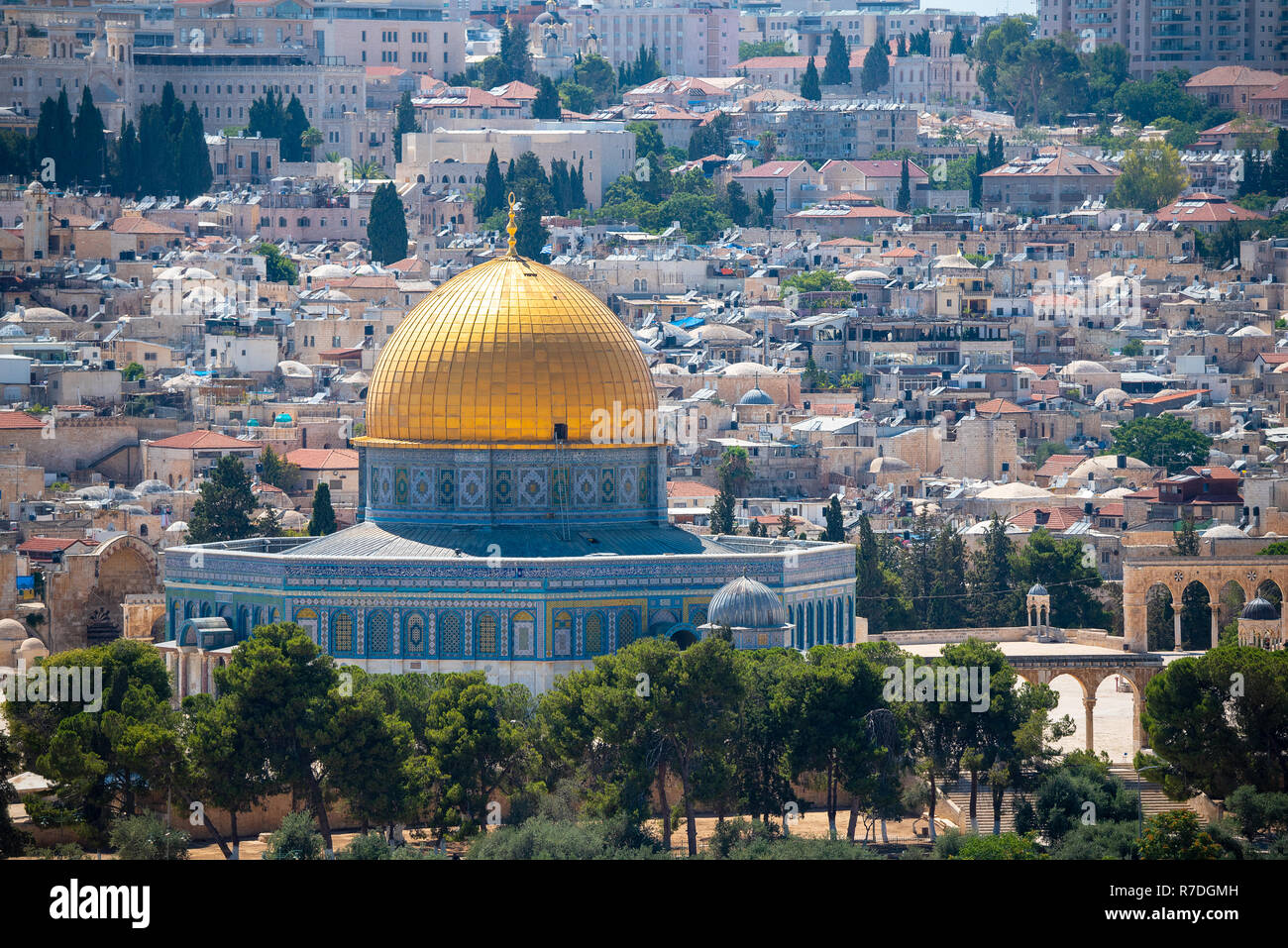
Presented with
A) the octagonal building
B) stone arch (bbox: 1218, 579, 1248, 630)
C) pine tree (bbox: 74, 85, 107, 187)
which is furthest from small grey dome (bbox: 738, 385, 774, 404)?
the octagonal building

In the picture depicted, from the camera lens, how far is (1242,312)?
105 metres

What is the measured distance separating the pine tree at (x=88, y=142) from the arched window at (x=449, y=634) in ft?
223

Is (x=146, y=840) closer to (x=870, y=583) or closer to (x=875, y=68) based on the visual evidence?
(x=870, y=583)

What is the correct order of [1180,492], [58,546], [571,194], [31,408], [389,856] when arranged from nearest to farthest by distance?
[389,856] < [58,546] < [1180,492] < [31,408] < [571,194]

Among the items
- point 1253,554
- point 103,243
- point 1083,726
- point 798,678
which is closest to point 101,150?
point 103,243

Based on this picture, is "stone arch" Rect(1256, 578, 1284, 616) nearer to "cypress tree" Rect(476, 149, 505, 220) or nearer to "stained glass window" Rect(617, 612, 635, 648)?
"stained glass window" Rect(617, 612, 635, 648)

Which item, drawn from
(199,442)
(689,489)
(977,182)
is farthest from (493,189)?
(689,489)

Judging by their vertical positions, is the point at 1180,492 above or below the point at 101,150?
below

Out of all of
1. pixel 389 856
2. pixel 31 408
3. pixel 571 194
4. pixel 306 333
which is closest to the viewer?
pixel 389 856

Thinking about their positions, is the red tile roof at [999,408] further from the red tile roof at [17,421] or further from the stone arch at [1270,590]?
the stone arch at [1270,590]

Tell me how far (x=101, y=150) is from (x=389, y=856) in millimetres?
79435

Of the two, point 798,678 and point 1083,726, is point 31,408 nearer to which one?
point 1083,726

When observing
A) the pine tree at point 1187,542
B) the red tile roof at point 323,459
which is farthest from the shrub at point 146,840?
the red tile roof at point 323,459

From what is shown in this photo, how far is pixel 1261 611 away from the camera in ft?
180
